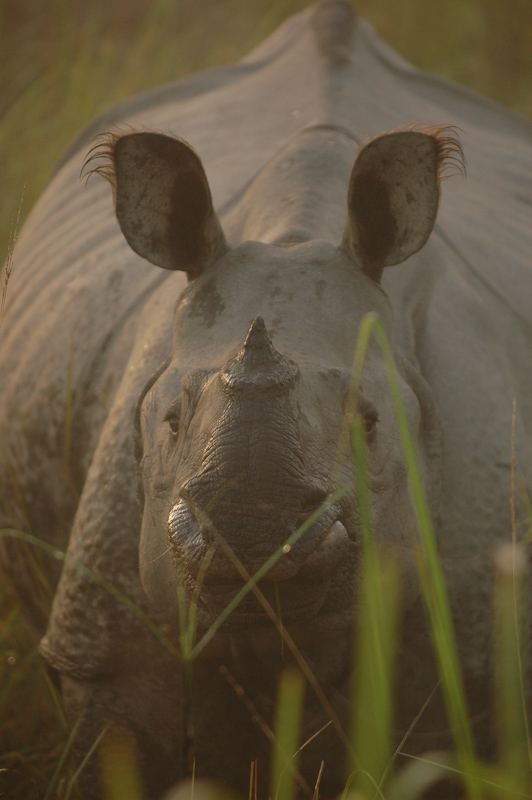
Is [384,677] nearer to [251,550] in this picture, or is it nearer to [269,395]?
[251,550]

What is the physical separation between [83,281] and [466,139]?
1.72 metres

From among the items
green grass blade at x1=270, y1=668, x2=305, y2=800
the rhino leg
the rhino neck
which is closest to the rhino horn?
green grass blade at x1=270, y1=668, x2=305, y2=800

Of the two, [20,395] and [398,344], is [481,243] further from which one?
[20,395]

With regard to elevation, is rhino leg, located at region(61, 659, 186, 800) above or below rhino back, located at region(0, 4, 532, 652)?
below

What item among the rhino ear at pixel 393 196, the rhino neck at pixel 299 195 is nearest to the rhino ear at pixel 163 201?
the rhino neck at pixel 299 195

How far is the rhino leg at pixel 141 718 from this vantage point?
2.51m

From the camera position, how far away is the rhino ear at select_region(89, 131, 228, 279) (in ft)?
7.75

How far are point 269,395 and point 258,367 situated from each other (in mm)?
55

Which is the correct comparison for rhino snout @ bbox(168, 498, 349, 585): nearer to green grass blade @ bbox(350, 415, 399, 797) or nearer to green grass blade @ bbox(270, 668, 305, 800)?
green grass blade @ bbox(350, 415, 399, 797)

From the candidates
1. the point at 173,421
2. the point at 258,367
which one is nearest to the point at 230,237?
the point at 173,421

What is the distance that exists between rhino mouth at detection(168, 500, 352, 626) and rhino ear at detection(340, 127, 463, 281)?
30.4 inches

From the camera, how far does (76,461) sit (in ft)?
9.78

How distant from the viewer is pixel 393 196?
2.36m

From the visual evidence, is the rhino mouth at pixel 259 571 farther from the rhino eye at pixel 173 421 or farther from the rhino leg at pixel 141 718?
the rhino leg at pixel 141 718
